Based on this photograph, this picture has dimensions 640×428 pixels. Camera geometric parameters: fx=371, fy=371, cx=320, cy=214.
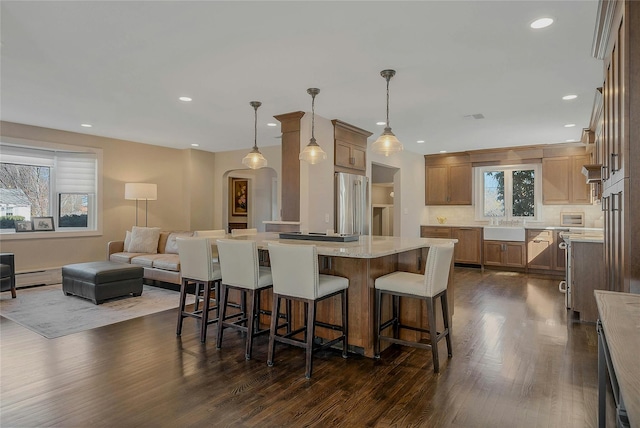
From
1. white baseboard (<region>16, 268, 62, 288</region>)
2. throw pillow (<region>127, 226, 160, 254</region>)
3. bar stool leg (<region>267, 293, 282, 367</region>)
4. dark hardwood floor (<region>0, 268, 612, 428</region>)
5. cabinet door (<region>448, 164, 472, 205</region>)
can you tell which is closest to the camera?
dark hardwood floor (<region>0, 268, 612, 428</region>)

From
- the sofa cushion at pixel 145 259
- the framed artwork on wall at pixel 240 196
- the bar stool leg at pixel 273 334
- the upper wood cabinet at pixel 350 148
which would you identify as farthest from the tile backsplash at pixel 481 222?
the bar stool leg at pixel 273 334

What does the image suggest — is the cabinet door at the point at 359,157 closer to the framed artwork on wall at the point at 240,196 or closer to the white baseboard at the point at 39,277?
the framed artwork on wall at the point at 240,196

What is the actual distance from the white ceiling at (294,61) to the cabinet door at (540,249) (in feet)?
7.75

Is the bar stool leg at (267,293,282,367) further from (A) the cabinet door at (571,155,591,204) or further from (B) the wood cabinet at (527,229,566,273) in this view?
(A) the cabinet door at (571,155,591,204)

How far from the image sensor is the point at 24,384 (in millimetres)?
2506

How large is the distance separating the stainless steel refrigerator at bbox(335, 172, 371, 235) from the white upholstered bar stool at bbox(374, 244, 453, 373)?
2446mm

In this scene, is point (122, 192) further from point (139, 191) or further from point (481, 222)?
point (481, 222)

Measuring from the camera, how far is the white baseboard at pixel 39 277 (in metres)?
5.55

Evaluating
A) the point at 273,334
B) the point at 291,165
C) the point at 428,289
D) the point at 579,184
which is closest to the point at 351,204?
the point at 291,165

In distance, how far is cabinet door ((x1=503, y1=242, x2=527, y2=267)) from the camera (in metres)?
7.15

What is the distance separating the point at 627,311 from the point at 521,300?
3885 mm

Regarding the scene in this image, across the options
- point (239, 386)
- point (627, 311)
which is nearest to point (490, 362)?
point (627, 311)

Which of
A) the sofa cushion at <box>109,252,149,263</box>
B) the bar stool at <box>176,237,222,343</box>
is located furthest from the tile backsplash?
the bar stool at <box>176,237,222,343</box>

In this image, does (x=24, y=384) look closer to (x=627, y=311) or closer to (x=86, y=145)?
(x=627, y=311)
